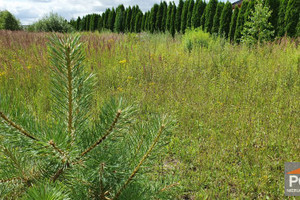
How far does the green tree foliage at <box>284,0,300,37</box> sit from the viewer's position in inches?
347

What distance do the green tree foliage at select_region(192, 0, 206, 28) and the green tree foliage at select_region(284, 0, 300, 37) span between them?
4.82 meters

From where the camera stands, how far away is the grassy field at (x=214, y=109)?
7.46 ft

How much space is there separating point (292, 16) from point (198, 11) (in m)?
5.12

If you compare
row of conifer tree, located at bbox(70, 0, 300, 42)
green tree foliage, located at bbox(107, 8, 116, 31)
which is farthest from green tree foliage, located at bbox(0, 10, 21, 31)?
green tree foliage, located at bbox(107, 8, 116, 31)

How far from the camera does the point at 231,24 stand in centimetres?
1088

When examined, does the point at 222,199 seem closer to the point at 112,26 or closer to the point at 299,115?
the point at 299,115

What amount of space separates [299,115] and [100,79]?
11.4 ft

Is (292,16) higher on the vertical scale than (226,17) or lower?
lower

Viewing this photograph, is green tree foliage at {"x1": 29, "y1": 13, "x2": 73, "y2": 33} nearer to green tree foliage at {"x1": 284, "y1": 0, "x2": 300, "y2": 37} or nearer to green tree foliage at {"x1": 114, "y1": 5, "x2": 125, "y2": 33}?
green tree foliage at {"x1": 114, "y1": 5, "x2": 125, "y2": 33}

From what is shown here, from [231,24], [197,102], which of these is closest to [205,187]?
[197,102]

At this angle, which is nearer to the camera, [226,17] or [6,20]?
[226,17]

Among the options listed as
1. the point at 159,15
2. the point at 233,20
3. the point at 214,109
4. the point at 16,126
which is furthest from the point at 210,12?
the point at 16,126

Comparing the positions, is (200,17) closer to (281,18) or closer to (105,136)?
(281,18)

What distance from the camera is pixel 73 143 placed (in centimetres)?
85
